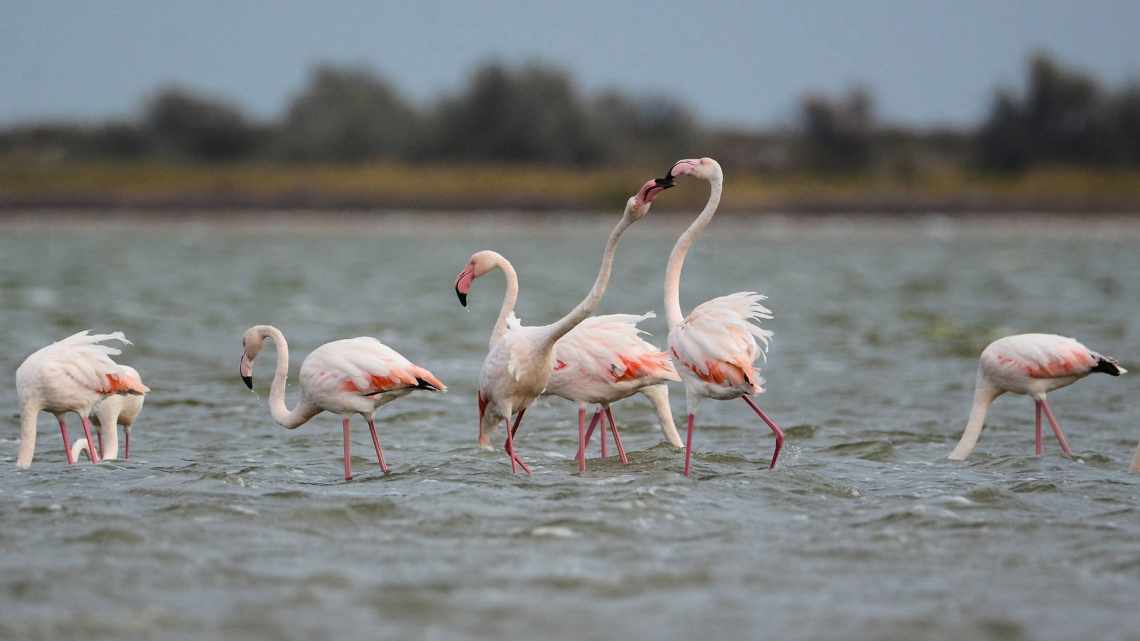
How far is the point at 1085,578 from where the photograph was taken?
22.1ft

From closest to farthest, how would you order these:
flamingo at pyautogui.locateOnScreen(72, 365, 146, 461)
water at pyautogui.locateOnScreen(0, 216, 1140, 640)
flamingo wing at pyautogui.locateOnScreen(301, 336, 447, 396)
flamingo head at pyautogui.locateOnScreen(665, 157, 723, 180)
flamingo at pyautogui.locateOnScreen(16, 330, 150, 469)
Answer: water at pyautogui.locateOnScreen(0, 216, 1140, 640) → flamingo head at pyautogui.locateOnScreen(665, 157, 723, 180) → flamingo wing at pyautogui.locateOnScreen(301, 336, 447, 396) → flamingo at pyautogui.locateOnScreen(16, 330, 150, 469) → flamingo at pyautogui.locateOnScreen(72, 365, 146, 461)

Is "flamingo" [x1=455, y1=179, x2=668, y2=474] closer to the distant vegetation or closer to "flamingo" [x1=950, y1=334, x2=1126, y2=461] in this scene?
"flamingo" [x1=950, y1=334, x2=1126, y2=461]

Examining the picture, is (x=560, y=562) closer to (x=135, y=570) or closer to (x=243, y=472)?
(x=135, y=570)

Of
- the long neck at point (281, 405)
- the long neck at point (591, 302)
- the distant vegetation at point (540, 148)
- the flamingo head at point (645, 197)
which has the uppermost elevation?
the distant vegetation at point (540, 148)

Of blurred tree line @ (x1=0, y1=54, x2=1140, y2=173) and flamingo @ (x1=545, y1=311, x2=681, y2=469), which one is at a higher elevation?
blurred tree line @ (x1=0, y1=54, x2=1140, y2=173)

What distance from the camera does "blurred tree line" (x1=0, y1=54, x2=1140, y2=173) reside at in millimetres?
69125

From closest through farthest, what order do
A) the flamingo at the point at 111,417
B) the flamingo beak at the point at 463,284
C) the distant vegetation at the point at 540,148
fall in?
the flamingo beak at the point at 463,284 < the flamingo at the point at 111,417 < the distant vegetation at the point at 540,148

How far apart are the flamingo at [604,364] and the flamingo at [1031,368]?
2.12 meters

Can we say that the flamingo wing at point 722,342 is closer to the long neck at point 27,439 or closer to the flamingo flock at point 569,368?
the flamingo flock at point 569,368

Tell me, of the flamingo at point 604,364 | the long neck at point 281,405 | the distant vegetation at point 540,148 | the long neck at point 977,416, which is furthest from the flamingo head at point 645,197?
the distant vegetation at point 540,148

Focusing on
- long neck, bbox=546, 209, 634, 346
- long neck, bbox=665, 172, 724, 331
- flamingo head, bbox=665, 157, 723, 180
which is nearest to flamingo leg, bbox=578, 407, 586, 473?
long neck, bbox=546, 209, 634, 346

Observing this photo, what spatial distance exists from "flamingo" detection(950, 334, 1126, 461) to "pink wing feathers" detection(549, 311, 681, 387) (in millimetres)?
2118

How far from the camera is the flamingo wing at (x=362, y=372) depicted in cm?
869

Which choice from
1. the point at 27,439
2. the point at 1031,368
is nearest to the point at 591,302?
the point at 1031,368
